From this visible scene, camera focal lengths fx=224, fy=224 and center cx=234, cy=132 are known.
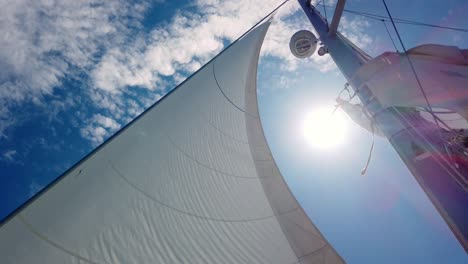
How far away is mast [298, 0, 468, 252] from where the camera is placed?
59.7 inches

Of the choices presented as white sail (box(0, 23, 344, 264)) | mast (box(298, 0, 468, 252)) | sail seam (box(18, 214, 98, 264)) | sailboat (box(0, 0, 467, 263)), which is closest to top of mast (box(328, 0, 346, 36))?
sailboat (box(0, 0, 467, 263))

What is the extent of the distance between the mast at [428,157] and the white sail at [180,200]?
1067 millimetres

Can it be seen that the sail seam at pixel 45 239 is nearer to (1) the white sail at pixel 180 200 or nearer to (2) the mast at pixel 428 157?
(1) the white sail at pixel 180 200

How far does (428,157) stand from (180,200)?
1973 mm

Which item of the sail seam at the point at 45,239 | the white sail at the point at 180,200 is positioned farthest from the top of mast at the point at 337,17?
the sail seam at the point at 45,239

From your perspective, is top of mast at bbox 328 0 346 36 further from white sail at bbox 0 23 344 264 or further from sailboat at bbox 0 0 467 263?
white sail at bbox 0 23 344 264

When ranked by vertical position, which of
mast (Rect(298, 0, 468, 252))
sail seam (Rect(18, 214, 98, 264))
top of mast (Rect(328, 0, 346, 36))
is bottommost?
mast (Rect(298, 0, 468, 252))

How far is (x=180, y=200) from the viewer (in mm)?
1705

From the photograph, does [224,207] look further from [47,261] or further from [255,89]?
[255,89]

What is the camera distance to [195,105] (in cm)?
251

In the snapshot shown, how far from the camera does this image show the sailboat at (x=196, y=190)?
1.09m

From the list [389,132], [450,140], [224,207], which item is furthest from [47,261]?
[450,140]

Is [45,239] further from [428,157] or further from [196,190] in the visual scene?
[428,157]

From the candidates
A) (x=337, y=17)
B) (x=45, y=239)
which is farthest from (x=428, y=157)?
(x=45, y=239)
